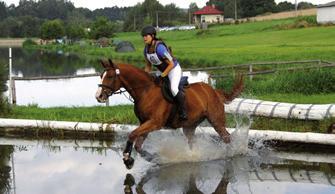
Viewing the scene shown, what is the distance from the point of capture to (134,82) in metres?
9.86

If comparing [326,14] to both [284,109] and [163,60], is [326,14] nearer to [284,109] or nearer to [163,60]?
[284,109]

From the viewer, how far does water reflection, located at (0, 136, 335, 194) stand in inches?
335

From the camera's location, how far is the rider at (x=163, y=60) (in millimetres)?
9594

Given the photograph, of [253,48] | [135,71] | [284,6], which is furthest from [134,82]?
[284,6]

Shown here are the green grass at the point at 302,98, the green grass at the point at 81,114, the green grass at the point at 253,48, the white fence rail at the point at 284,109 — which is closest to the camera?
the white fence rail at the point at 284,109

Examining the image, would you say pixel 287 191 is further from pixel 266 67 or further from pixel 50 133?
pixel 266 67

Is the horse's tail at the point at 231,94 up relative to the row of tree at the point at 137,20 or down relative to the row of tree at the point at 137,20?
down

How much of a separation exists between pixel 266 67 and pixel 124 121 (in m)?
16.4

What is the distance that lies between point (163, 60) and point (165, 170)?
74.3 inches

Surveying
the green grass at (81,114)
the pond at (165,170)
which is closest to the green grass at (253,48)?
the green grass at (81,114)

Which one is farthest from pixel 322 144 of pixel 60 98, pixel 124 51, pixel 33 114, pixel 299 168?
pixel 124 51

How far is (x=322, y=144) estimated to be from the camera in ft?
36.9

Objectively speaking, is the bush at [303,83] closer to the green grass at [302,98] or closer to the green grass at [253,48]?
the green grass at [302,98]

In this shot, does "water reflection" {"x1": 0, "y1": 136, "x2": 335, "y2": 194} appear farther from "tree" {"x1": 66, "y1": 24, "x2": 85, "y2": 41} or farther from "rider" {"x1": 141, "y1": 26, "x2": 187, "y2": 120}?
"tree" {"x1": 66, "y1": 24, "x2": 85, "y2": 41}
